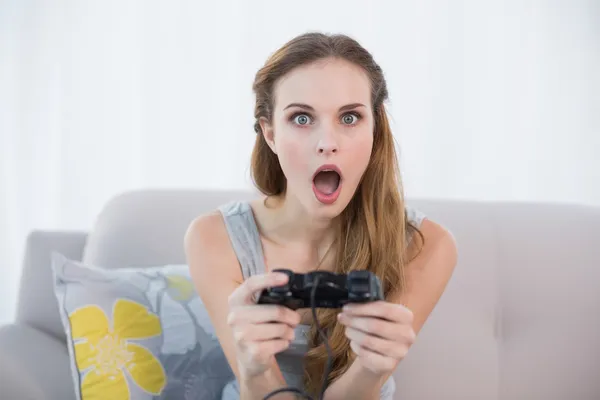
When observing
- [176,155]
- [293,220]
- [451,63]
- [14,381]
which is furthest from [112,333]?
[451,63]

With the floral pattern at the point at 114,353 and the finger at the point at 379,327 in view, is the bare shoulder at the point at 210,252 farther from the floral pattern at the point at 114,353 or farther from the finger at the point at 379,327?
the finger at the point at 379,327

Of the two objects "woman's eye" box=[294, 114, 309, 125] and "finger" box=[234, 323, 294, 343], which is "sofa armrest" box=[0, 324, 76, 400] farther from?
"woman's eye" box=[294, 114, 309, 125]

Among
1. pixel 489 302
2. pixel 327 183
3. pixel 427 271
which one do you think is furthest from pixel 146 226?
pixel 489 302

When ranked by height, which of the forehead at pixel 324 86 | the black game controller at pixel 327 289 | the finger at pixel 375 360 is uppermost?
the forehead at pixel 324 86

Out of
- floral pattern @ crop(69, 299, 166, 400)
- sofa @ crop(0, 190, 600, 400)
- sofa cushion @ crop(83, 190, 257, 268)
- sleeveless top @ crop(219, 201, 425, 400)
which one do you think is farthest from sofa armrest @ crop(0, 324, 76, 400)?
sleeveless top @ crop(219, 201, 425, 400)

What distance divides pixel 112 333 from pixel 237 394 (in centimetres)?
28

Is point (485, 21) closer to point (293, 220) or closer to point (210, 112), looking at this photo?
point (210, 112)

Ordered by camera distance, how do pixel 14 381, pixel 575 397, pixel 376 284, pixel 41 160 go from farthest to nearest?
pixel 41 160
pixel 575 397
pixel 14 381
pixel 376 284

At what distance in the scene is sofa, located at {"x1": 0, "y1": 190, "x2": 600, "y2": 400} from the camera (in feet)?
5.16

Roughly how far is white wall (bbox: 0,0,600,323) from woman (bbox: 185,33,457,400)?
909 millimetres

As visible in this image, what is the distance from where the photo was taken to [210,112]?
2.53 metres

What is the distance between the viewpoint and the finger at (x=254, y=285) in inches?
37.2

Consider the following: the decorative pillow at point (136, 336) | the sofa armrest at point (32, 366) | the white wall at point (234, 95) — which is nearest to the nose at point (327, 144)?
the decorative pillow at point (136, 336)

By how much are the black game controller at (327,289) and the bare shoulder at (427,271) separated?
0.40 m
